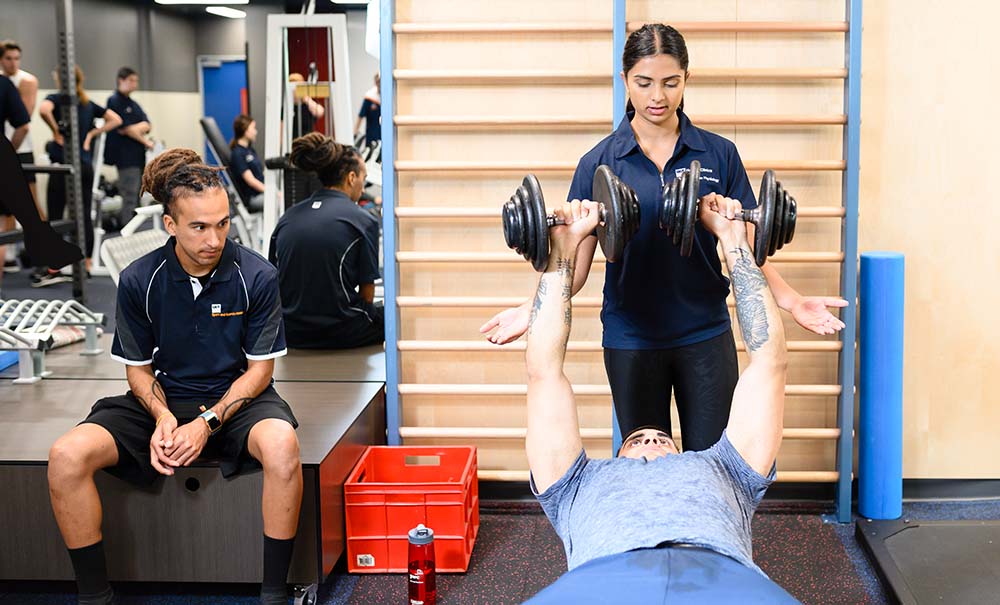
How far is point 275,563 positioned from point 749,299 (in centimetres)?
138

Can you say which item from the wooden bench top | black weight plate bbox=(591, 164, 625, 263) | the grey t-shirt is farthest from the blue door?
the grey t-shirt

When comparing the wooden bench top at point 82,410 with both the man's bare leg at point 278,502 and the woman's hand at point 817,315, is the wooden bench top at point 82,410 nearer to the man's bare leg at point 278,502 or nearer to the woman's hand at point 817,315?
the man's bare leg at point 278,502

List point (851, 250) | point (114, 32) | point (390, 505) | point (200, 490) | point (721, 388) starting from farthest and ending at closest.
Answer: point (114, 32) < point (851, 250) < point (390, 505) < point (200, 490) < point (721, 388)

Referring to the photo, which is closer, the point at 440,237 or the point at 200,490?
the point at 200,490

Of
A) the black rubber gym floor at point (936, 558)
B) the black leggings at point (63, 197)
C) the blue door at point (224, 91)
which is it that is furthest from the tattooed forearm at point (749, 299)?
the blue door at point (224, 91)

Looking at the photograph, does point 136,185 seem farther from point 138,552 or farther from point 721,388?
point 721,388

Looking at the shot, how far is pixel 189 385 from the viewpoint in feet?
8.96

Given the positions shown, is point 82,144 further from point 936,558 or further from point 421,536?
point 936,558

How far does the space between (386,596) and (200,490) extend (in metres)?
0.59

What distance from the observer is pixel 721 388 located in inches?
90.8

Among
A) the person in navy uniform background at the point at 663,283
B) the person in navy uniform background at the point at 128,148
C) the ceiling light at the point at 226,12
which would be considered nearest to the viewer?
the person in navy uniform background at the point at 663,283

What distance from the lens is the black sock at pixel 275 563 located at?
2525mm

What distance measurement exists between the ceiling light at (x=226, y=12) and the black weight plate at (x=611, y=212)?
1162 cm

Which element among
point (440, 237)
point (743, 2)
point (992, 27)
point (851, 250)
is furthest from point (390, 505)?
point (992, 27)
